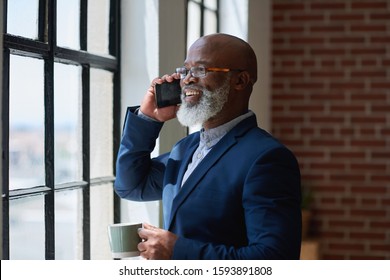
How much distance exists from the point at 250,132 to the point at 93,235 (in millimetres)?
828

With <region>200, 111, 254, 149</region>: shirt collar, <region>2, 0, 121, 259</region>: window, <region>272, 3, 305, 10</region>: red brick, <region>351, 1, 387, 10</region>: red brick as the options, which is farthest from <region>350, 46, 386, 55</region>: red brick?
Answer: <region>200, 111, 254, 149</region>: shirt collar

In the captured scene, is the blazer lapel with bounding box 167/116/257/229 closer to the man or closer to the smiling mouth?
the man

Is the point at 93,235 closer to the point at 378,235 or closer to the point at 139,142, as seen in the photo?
the point at 139,142

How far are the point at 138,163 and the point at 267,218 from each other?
1.53 feet

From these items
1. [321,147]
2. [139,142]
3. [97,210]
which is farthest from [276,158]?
[321,147]

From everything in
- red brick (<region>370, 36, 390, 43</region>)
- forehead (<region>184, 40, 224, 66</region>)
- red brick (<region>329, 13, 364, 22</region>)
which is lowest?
forehead (<region>184, 40, 224, 66</region>)

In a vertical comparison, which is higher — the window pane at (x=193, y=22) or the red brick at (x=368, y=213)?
the window pane at (x=193, y=22)

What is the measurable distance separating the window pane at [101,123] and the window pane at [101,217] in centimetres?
5

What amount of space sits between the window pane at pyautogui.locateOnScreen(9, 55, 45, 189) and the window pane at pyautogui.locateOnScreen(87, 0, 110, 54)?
0.36 metres

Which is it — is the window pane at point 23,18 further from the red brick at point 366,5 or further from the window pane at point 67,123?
the red brick at point 366,5

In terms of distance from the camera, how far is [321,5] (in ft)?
14.0

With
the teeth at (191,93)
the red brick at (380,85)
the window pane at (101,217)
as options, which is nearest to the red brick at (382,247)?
the red brick at (380,85)

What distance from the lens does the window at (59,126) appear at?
1675mm

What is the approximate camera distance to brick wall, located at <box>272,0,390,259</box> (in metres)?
4.25
